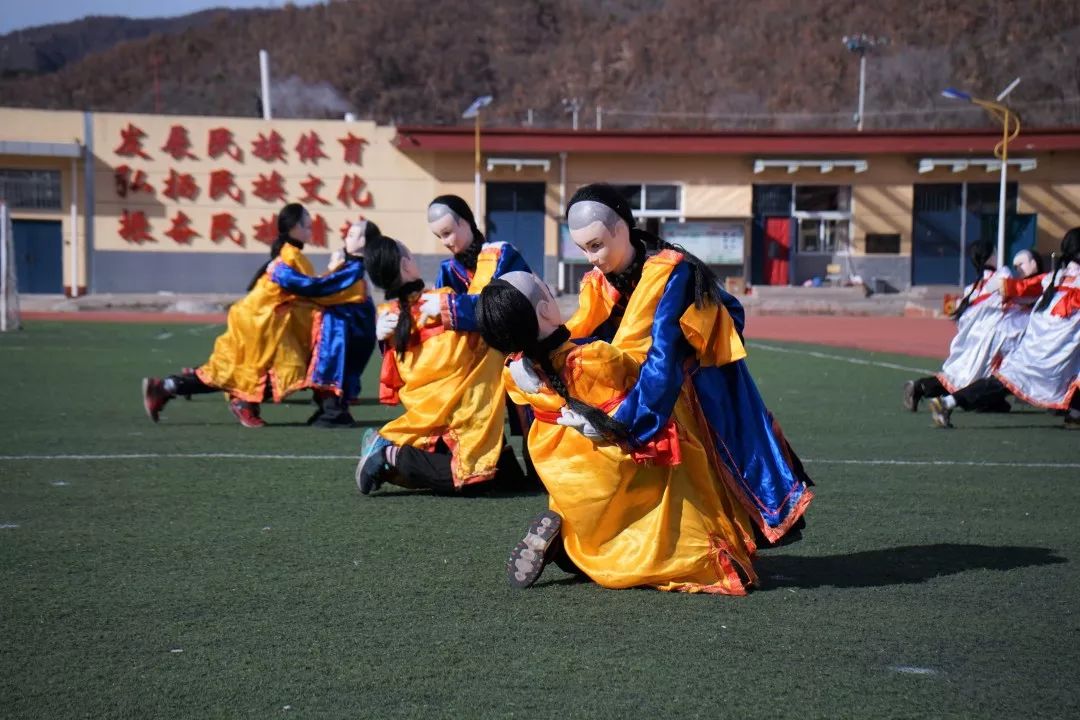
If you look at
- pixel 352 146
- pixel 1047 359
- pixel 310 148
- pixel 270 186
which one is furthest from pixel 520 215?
pixel 1047 359

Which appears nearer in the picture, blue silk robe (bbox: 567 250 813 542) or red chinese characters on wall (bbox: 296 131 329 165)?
blue silk robe (bbox: 567 250 813 542)

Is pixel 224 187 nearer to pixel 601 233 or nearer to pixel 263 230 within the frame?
pixel 263 230

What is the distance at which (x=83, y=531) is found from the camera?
5590 millimetres

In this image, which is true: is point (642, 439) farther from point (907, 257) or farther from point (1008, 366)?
point (907, 257)

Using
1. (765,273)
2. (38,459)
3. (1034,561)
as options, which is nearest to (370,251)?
(38,459)

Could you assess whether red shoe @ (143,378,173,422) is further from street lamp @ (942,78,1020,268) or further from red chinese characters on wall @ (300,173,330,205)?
red chinese characters on wall @ (300,173,330,205)

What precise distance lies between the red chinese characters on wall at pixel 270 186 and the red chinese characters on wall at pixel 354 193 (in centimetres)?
155

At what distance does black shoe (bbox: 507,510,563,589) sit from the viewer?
461 centimetres

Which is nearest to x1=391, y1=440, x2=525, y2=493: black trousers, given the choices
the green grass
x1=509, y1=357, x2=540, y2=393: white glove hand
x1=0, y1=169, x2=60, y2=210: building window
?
the green grass

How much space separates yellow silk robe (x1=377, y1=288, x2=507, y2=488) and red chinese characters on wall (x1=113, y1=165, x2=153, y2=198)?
29517 mm

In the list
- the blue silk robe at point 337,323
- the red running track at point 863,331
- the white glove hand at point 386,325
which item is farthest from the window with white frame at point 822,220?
the white glove hand at point 386,325

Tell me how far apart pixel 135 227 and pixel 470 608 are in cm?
3198

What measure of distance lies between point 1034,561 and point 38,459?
5.70 m

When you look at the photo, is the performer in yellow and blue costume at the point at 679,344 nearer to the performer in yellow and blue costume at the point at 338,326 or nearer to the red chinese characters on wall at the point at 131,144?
the performer in yellow and blue costume at the point at 338,326
